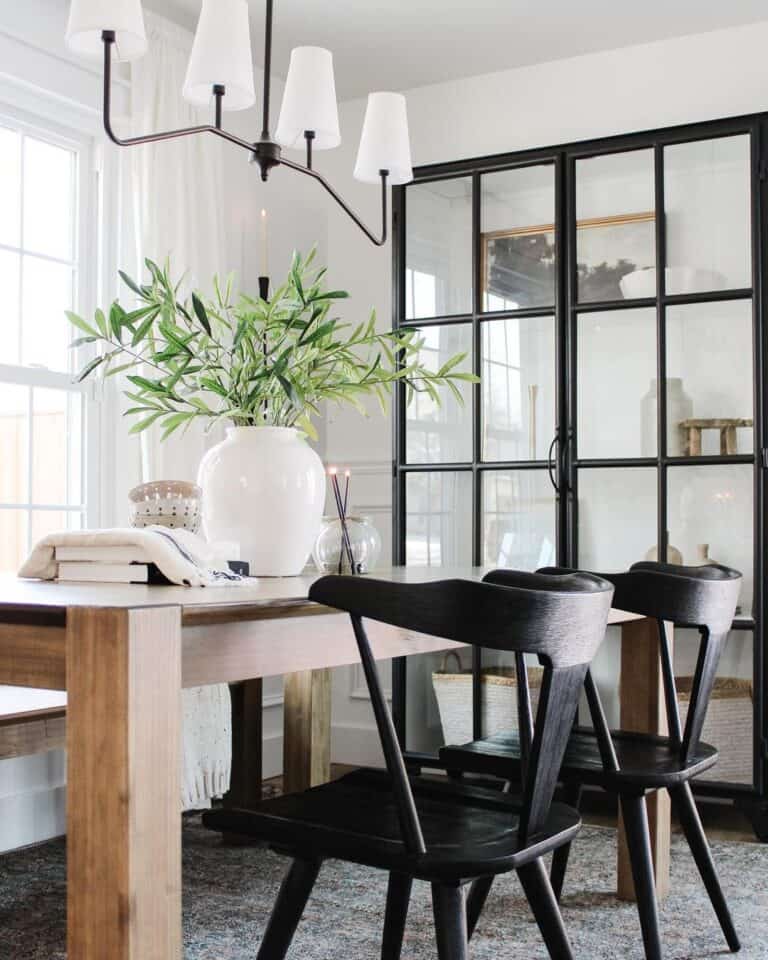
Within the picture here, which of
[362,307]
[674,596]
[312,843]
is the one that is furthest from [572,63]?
[312,843]

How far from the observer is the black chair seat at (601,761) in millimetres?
2033

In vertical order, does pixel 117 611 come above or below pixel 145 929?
above

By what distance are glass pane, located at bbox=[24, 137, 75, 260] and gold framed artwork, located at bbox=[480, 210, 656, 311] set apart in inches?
54.4

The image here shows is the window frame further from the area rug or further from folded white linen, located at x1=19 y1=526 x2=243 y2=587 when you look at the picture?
folded white linen, located at x1=19 y1=526 x2=243 y2=587

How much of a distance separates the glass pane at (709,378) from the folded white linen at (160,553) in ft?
6.57

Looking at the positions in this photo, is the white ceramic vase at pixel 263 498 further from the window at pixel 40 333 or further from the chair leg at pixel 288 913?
the window at pixel 40 333

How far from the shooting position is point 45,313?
11.5 ft

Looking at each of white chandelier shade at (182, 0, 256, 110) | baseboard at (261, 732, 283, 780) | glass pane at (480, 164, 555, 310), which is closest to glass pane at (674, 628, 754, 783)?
glass pane at (480, 164, 555, 310)

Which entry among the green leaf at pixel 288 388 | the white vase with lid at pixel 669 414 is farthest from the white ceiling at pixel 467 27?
the green leaf at pixel 288 388

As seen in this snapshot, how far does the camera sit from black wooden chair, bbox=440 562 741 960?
2.04m

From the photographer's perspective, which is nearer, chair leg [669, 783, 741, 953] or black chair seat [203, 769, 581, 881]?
black chair seat [203, 769, 581, 881]

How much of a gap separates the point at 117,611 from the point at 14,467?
234cm

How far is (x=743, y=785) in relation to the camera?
3408 millimetres

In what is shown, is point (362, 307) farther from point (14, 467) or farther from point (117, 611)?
point (117, 611)
